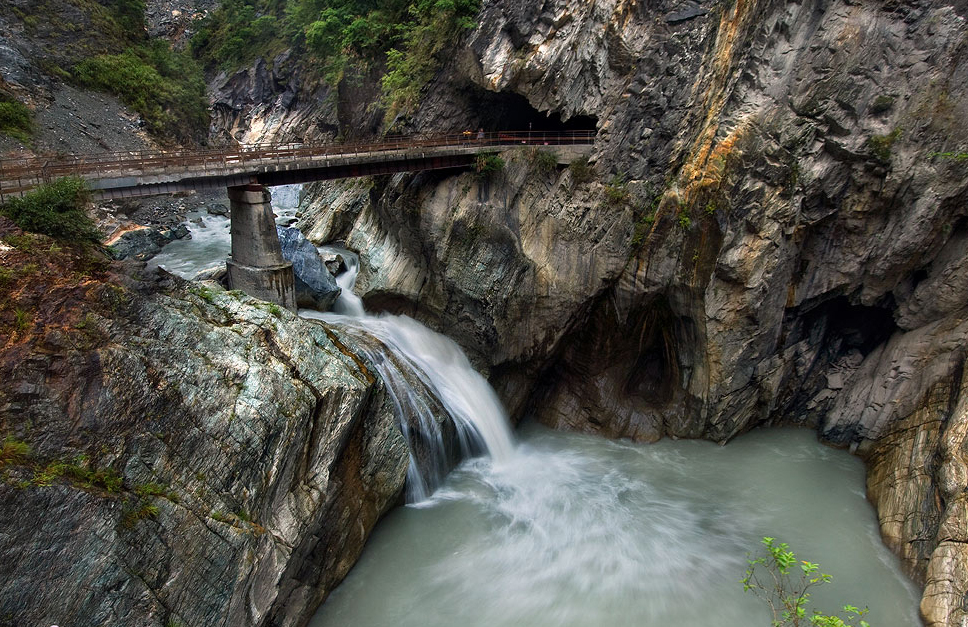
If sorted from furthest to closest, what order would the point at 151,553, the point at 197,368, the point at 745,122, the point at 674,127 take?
the point at 674,127 → the point at 745,122 → the point at 197,368 → the point at 151,553

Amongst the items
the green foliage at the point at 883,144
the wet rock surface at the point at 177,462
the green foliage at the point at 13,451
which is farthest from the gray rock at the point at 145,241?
the green foliage at the point at 883,144

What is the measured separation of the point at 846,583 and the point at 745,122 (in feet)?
41.1

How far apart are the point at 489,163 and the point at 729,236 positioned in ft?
28.4

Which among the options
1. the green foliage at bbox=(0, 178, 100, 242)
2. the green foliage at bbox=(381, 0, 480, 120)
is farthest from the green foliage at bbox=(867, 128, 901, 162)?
the green foliage at bbox=(0, 178, 100, 242)

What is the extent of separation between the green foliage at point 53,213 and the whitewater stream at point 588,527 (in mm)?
8191

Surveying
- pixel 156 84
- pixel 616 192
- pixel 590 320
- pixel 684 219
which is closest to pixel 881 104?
pixel 684 219

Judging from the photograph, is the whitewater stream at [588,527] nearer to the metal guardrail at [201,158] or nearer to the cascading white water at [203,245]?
the metal guardrail at [201,158]

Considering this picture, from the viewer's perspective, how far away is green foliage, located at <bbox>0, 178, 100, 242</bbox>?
991 cm

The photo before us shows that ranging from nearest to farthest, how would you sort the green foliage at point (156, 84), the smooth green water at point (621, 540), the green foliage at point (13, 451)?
the green foliage at point (13, 451) < the smooth green water at point (621, 540) < the green foliage at point (156, 84)

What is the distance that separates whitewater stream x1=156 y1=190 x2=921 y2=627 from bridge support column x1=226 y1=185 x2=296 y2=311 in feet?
7.93

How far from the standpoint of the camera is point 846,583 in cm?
1209

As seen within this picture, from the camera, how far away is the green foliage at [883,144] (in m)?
14.4

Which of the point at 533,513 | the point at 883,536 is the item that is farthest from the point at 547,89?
the point at 883,536

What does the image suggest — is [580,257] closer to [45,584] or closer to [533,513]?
[533,513]
